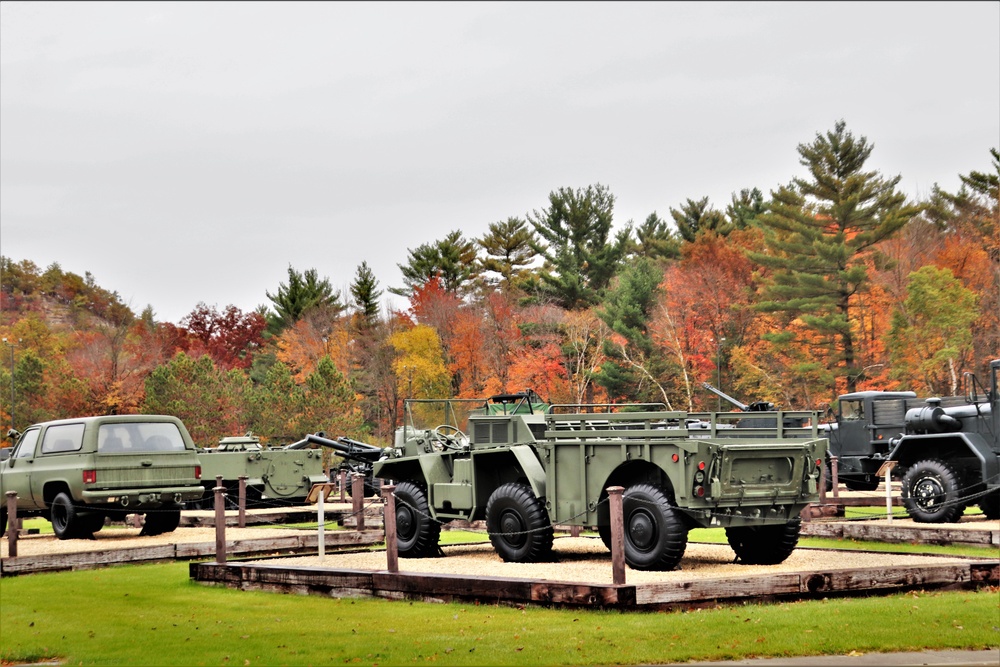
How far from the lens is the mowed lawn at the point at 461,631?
10.3 metres

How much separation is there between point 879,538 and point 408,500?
7394 millimetres

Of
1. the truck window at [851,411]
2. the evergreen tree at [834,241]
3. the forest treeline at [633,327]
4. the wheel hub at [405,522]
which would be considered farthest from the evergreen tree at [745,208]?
the wheel hub at [405,522]

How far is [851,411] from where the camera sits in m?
30.9

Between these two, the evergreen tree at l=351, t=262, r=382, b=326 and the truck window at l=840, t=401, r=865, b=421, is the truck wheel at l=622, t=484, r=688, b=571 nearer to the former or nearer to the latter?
the truck window at l=840, t=401, r=865, b=421

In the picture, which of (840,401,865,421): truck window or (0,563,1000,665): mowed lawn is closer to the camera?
(0,563,1000,665): mowed lawn

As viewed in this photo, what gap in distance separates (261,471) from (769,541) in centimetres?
1775

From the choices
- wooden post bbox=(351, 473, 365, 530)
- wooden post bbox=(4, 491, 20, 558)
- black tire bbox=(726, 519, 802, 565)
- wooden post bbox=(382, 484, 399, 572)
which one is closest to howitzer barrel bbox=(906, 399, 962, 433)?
black tire bbox=(726, 519, 802, 565)

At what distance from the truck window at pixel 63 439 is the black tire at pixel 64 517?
0.77 metres

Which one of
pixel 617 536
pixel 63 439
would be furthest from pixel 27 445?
pixel 617 536

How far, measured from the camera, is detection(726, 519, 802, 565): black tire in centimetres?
1546

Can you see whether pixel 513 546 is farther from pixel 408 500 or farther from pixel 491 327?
pixel 491 327

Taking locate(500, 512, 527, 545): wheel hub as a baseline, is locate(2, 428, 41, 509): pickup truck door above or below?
above

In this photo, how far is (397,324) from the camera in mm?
74312

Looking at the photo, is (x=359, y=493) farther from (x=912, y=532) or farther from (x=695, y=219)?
(x=695, y=219)
